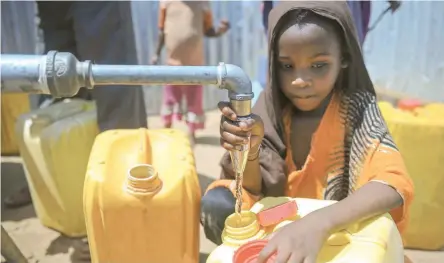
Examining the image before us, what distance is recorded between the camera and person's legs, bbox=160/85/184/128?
2.82m

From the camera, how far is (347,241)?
3.14 ft

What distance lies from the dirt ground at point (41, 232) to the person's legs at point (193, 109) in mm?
140

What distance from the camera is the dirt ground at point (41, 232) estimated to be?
1.78 m

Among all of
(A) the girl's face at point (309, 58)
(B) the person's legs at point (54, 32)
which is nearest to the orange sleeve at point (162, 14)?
(B) the person's legs at point (54, 32)

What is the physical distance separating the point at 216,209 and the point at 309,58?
399 mm

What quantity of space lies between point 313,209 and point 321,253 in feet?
0.48

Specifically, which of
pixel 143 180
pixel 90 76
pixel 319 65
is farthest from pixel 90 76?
pixel 319 65


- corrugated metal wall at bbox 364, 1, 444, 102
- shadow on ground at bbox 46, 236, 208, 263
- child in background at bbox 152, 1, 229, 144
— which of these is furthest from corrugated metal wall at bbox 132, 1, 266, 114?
shadow on ground at bbox 46, 236, 208, 263

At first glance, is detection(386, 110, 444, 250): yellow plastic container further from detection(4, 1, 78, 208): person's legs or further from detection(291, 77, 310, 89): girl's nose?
detection(4, 1, 78, 208): person's legs

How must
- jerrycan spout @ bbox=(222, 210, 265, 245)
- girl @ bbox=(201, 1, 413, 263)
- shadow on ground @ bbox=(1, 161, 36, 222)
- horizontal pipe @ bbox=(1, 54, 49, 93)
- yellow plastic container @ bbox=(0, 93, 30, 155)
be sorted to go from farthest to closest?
1. yellow plastic container @ bbox=(0, 93, 30, 155)
2. shadow on ground @ bbox=(1, 161, 36, 222)
3. girl @ bbox=(201, 1, 413, 263)
4. jerrycan spout @ bbox=(222, 210, 265, 245)
5. horizontal pipe @ bbox=(1, 54, 49, 93)

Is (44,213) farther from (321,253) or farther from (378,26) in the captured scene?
(378,26)

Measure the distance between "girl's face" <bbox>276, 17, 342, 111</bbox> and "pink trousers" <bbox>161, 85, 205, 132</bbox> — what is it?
1.60 m

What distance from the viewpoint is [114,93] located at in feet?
6.24

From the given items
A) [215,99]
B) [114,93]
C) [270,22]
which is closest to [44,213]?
[114,93]
